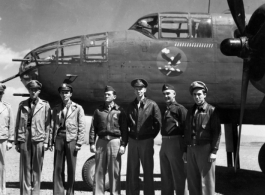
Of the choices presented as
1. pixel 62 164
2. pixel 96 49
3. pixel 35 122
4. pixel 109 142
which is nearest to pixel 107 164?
pixel 109 142

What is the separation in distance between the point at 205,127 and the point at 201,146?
0.33 meters

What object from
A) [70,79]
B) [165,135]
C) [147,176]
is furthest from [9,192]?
[165,135]

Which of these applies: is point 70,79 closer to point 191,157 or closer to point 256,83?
point 191,157

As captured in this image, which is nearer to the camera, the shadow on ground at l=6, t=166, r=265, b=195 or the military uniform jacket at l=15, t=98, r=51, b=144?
the military uniform jacket at l=15, t=98, r=51, b=144

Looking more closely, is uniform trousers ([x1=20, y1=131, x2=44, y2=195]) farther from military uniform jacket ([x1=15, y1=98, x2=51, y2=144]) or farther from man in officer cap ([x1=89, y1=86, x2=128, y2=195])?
man in officer cap ([x1=89, y1=86, x2=128, y2=195])

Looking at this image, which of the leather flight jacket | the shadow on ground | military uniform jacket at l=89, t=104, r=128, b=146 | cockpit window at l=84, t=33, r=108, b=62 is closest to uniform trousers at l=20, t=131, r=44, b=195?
military uniform jacket at l=89, t=104, r=128, b=146

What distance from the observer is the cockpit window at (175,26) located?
24.9ft

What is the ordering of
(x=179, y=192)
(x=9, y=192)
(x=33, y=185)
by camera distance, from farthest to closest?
(x=9, y=192) → (x=33, y=185) → (x=179, y=192)

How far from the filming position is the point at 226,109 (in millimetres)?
7562

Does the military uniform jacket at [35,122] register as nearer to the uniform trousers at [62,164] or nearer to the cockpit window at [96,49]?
the uniform trousers at [62,164]

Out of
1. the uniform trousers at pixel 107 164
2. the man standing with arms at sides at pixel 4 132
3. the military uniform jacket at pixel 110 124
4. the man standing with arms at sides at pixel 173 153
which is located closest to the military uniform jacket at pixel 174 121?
the man standing with arms at sides at pixel 173 153

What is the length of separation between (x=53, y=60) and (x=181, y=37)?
3.44 metres

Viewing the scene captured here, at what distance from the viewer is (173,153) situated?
5.20 metres

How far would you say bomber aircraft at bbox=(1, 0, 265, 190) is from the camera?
722cm
